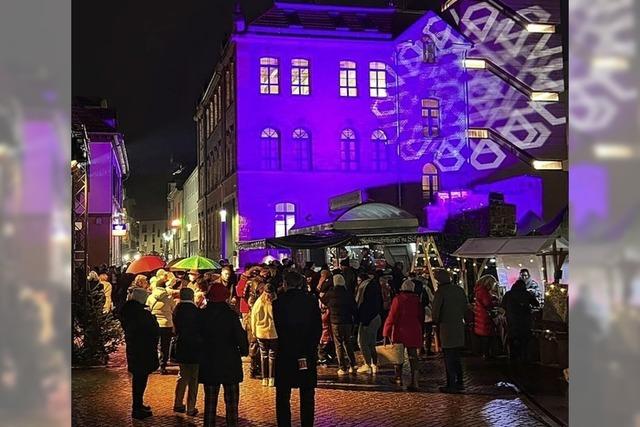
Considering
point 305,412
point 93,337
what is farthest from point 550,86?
point 305,412

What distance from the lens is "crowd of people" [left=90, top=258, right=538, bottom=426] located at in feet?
26.3

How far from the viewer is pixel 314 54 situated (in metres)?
40.1

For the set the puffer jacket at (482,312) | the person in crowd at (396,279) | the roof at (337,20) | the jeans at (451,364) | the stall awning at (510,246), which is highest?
the roof at (337,20)

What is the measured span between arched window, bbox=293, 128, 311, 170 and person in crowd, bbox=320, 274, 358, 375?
27040mm

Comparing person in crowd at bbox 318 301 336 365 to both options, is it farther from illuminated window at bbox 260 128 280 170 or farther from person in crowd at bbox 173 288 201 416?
illuminated window at bbox 260 128 280 170

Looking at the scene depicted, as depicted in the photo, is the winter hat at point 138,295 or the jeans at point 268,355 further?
the jeans at point 268,355

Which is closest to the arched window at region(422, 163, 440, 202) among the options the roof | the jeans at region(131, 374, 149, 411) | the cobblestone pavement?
the roof

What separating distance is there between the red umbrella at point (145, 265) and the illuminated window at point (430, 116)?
2492cm

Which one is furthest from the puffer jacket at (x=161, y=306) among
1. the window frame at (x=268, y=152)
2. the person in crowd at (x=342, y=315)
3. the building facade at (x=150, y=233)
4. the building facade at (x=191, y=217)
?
the building facade at (x=150, y=233)

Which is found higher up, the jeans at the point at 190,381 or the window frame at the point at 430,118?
the window frame at the point at 430,118

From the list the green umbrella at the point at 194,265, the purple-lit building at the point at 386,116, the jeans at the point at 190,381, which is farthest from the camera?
the purple-lit building at the point at 386,116

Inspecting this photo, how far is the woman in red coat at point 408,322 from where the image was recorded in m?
11.5

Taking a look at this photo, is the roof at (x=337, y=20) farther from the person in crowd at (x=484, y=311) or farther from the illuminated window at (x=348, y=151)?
the person in crowd at (x=484, y=311)

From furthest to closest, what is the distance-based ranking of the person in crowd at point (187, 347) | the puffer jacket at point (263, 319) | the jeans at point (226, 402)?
the puffer jacket at point (263, 319)
the person in crowd at point (187, 347)
the jeans at point (226, 402)
